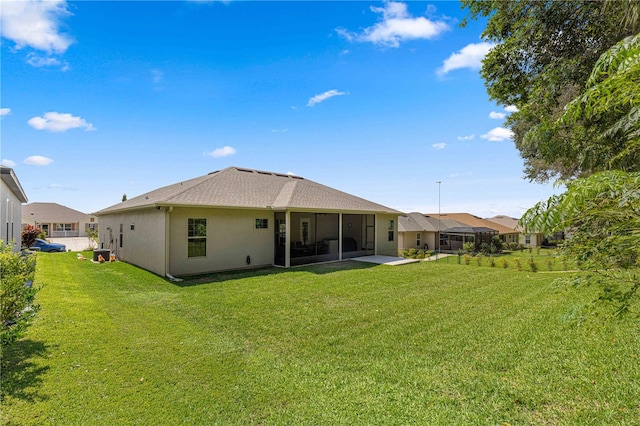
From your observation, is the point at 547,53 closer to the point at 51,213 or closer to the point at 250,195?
the point at 250,195

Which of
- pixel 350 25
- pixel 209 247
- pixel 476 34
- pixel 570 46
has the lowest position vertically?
pixel 209 247

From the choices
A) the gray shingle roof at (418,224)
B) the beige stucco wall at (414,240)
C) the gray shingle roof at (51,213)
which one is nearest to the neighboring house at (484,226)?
the gray shingle roof at (418,224)

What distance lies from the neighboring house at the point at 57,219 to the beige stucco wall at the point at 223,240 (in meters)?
42.3

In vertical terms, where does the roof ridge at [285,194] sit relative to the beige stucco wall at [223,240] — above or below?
above

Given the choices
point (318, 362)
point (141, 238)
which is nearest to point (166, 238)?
point (141, 238)

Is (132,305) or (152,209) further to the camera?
(152,209)

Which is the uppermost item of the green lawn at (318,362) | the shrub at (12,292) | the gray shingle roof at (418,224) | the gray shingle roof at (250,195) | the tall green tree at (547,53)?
the tall green tree at (547,53)

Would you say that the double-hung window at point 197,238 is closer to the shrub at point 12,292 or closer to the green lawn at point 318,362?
the green lawn at point 318,362

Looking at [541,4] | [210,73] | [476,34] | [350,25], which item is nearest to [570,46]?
[541,4]

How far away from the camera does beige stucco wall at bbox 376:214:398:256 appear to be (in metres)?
18.6

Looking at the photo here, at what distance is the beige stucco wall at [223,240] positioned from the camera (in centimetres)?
1174

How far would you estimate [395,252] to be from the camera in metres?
19.8

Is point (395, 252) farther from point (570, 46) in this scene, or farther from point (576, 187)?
point (576, 187)

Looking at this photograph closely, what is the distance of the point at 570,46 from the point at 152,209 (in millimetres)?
14396
